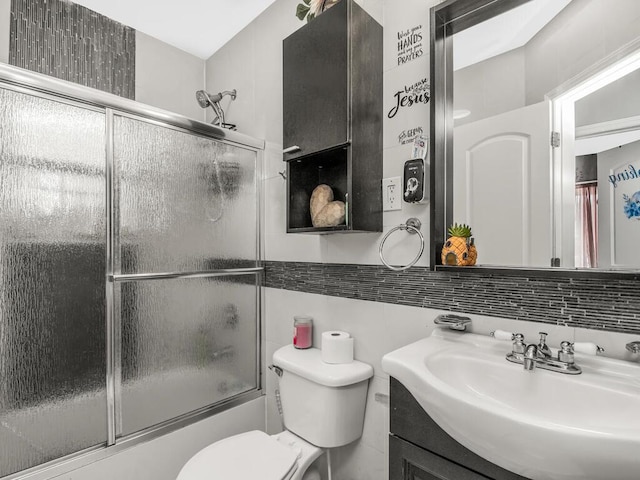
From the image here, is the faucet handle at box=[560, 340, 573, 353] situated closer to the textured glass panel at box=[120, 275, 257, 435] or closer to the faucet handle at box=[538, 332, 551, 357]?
the faucet handle at box=[538, 332, 551, 357]

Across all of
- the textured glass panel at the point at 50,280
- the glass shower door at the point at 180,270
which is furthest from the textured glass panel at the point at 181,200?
the textured glass panel at the point at 50,280

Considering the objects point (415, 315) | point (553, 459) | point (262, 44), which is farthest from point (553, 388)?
point (262, 44)

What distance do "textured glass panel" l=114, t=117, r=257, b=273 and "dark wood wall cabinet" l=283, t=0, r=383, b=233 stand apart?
1.38ft

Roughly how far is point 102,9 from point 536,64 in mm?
2138

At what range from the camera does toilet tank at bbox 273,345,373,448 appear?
128 centimetres

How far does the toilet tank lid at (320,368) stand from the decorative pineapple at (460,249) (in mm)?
542

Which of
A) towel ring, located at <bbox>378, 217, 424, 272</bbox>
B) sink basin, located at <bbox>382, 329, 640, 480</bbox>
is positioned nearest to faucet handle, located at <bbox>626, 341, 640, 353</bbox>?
sink basin, located at <bbox>382, 329, 640, 480</bbox>

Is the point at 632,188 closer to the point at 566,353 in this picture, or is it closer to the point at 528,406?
the point at 566,353

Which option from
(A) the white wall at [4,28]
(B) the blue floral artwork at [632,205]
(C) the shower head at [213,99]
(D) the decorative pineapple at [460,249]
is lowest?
(D) the decorative pineapple at [460,249]

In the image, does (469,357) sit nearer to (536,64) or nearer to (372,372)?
(372,372)

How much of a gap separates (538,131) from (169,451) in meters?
1.86

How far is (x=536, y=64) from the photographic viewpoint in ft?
3.33

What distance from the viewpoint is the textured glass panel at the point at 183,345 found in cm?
141

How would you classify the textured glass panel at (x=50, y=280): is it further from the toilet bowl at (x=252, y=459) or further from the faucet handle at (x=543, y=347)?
the faucet handle at (x=543, y=347)
